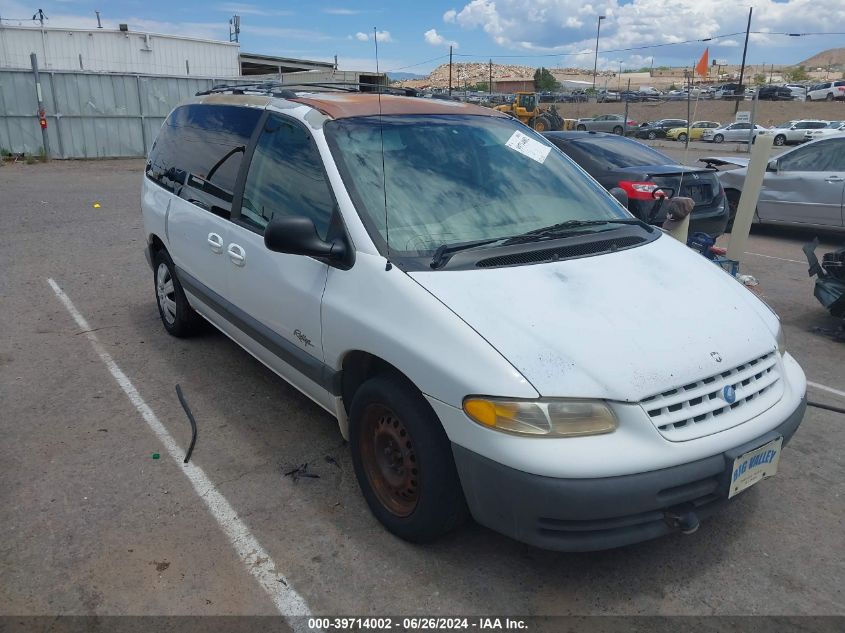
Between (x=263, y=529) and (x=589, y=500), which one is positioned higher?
(x=589, y=500)

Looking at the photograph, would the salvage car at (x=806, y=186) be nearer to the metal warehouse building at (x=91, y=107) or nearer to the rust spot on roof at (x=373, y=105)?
the rust spot on roof at (x=373, y=105)

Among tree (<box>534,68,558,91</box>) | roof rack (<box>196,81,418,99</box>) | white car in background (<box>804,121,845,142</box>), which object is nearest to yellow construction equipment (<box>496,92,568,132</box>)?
white car in background (<box>804,121,845,142</box>)

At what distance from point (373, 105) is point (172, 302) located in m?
2.62

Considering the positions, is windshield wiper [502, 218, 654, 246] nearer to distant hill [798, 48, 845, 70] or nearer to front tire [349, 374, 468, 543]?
front tire [349, 374, 468, 543]

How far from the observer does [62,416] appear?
4.26 metres

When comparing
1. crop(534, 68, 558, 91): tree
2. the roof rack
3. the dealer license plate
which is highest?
crop(534, 68, 558, 91): tree

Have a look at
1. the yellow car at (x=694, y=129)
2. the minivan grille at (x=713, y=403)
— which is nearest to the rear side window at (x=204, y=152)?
the minivan grille at (x=713, y=403)

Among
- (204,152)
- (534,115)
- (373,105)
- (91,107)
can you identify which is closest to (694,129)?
(534,115)

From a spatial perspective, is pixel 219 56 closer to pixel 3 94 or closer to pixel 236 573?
pixel 3 94

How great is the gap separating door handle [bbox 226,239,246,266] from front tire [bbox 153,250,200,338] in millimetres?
1309

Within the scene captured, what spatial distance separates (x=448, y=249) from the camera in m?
3.04

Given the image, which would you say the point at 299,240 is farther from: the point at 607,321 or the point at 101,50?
the point at 101,50

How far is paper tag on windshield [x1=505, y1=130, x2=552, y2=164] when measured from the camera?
3.93 m

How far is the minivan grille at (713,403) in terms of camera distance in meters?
2.52
